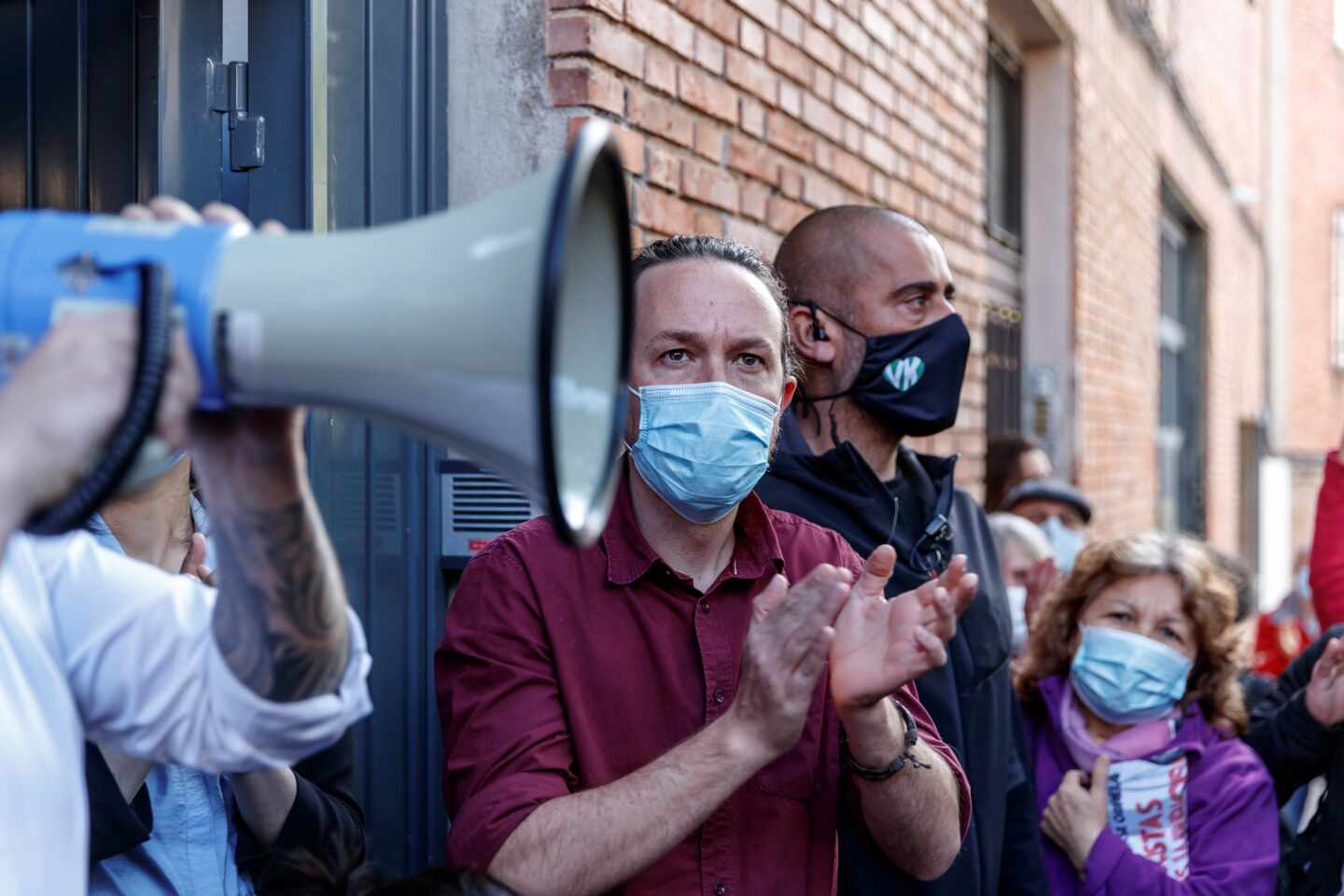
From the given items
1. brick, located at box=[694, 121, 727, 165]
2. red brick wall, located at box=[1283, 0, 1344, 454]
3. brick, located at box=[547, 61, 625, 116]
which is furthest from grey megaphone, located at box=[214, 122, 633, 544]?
red brick wall, located at box=[1283, 0, 1344, 454]

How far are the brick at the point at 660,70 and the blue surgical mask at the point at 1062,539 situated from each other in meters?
2.45

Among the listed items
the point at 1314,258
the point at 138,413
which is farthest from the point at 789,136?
the point at 1314,258

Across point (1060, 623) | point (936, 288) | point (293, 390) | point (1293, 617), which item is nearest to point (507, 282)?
point (293, 390)

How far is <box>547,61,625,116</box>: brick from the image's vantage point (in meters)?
2.63

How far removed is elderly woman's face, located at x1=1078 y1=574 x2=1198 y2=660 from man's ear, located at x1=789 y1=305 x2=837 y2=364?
84cm

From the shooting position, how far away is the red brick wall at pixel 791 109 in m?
2.78

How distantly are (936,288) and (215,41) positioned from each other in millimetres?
1450

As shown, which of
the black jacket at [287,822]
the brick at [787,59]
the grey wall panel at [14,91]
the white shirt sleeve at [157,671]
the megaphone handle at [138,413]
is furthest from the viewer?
the brick at [787,59]

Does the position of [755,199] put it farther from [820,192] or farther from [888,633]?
[888,633]

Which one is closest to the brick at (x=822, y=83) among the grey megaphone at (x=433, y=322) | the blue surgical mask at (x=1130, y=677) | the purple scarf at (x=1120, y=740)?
the blue surgical mask at (x=1130, y=677)

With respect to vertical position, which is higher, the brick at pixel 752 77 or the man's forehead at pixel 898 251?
the brick at pixel 752 77

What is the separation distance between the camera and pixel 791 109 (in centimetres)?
358

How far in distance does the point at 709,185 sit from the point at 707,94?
21cm

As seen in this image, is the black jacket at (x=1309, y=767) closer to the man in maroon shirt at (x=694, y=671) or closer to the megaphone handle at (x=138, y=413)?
the man in maroon shirt at (x=694, y=671)
